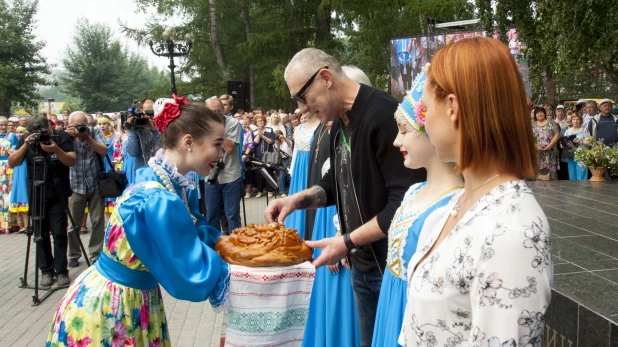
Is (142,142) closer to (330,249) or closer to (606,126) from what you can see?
(330,249)

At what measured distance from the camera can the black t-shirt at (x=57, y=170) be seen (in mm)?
6535

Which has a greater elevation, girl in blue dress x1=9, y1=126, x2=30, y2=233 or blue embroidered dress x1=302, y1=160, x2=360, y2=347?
girl in blue dress x1=9, y1=126, x2=30, y2=233

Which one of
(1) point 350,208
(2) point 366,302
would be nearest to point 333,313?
(2) point 366,302

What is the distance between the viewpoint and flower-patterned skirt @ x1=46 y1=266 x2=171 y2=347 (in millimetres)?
2570

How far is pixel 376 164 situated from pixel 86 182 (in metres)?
5.73

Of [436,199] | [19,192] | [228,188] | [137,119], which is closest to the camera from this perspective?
[436,199]

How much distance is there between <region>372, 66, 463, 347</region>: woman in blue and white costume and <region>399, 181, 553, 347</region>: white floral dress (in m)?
0.78

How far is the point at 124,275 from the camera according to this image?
2609 millimetres

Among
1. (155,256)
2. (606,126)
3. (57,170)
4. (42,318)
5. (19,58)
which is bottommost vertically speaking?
(42,318)

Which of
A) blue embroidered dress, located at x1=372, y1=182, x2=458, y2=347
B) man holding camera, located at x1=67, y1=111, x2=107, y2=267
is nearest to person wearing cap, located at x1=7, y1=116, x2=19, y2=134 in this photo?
man holding camera, located at x1=67, y1=111, x2=107, y2=267

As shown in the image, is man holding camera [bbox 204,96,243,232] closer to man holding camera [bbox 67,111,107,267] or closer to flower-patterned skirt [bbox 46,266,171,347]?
man holding camera [bbox 67,111,107,267]

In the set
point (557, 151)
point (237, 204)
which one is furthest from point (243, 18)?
point (237, 204)

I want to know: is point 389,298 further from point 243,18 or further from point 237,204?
point 243,18

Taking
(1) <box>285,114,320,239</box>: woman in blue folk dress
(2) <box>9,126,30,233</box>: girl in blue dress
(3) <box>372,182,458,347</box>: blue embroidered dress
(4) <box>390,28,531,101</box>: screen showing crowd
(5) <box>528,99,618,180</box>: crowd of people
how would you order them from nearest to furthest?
1. (3) <box>372,182,458,347</box>: blue embroidered dress
2. (1) <box>285,114,320,239</box>: woman in blue folk dress
3. (2) <box>9,126,30,233</box>: girl in blue dress
4. (5) <box>528,99,618,180</box>: crowd of people
5. (4) <box>390,28,531,101</box>: screen showing crowd
